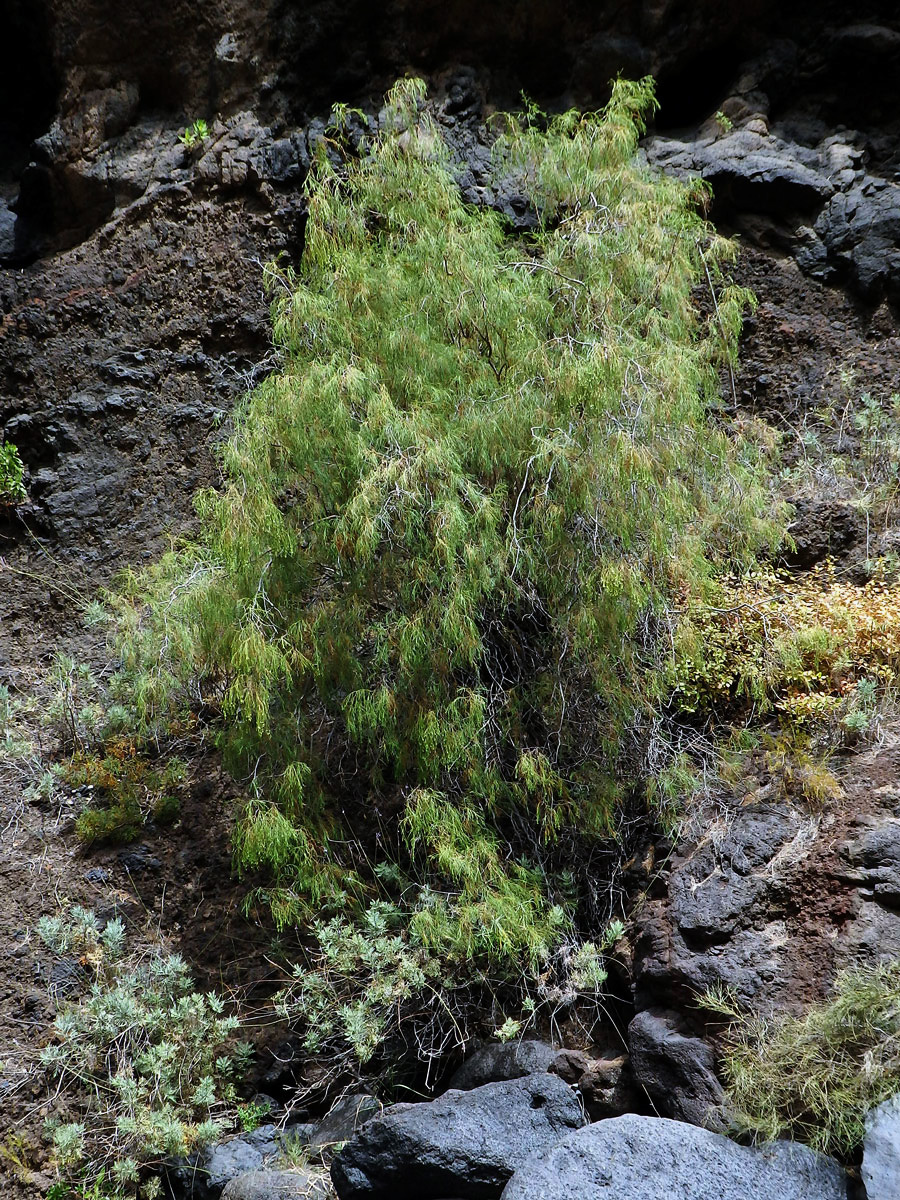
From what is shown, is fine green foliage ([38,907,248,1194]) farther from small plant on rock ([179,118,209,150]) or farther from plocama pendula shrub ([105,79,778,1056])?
small plant on rock ([179,118,209,150])

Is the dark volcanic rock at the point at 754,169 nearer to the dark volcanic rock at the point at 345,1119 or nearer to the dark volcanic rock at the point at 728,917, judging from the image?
the dark volcanic rock at the point at 728,917

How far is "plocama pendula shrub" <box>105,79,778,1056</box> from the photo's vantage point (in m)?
4.85

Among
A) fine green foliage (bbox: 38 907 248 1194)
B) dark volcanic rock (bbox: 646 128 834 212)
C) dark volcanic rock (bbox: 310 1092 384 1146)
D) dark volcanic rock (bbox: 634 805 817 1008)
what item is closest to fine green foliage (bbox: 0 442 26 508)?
fine green foliage (bbox: 38 907 248 1194)

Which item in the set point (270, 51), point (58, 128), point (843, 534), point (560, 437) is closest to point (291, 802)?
point (560, 437)

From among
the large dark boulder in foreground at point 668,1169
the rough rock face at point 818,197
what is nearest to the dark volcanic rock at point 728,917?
the large dark boulder in foreground at point 668,1169

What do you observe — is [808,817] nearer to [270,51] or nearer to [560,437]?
[560,437]

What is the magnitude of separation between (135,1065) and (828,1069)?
3327mm

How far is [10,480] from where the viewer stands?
834 centimetres

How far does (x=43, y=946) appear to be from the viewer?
5766 mm

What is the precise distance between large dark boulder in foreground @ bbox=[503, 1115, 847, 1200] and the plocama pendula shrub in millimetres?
984

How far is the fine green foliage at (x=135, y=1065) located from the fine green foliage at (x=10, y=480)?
4215 millimetres

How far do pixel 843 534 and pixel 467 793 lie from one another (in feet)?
10.6

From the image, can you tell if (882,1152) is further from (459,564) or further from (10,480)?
(10,480)

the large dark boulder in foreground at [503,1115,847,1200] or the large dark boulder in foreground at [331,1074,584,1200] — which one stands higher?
the large dark boulder in foreground at [503,1115,847,1200]
